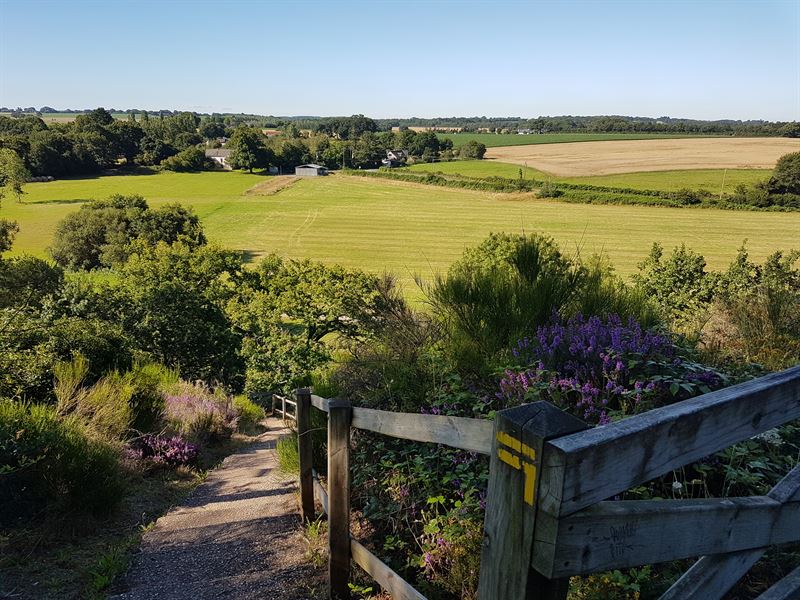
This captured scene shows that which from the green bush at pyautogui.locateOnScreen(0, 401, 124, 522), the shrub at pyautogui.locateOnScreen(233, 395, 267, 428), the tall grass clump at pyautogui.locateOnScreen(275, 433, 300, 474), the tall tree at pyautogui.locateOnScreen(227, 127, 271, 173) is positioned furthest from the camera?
the tall tree at pyautogui.locateOnScreen(227, 127, 271, 173)

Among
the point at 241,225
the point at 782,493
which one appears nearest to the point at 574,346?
the point at 782,493

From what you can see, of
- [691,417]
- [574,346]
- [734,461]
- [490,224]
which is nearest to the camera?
[691,417]

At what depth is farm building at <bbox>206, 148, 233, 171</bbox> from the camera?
110 meters

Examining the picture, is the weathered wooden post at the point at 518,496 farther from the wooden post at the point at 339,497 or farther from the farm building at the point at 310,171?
the farm building at the point at 310,171

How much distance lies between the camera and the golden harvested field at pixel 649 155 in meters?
76.1

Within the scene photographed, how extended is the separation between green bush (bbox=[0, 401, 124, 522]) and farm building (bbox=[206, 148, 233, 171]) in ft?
369

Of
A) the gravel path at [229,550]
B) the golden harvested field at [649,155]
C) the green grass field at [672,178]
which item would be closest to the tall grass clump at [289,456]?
the gravel path at [229,550]

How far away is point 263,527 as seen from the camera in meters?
4.62

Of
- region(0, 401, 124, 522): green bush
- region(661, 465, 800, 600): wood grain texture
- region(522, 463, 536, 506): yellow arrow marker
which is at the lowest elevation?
region(0, 401, 124, 522): green bush

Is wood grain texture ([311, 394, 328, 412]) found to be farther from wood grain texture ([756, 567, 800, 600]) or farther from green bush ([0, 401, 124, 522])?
wood grain texture ([756, 567, 800, 600])

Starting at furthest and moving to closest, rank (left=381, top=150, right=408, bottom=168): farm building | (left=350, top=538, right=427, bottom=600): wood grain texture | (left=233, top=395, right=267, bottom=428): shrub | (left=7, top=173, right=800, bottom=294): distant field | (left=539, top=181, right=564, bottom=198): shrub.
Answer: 1. (left=381, top=150, right=408, bottom=168): farm building
2. (left=539, top=181, right=564, bottom=198): shrub
3. (left=7, top=173, right=800, bottom=294): distant field
4. (left=233, top=395, right=267, bottom=428): shrub
5. (left=350, top=538, right=427, bottom=600): wood grain texture

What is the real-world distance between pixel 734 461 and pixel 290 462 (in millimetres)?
3956

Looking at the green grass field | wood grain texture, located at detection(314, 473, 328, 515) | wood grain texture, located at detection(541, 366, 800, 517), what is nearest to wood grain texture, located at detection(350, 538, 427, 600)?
wood grain texture, located at detection(314, 473, 328, 515)

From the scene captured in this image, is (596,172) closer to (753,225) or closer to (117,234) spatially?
(753,225)
